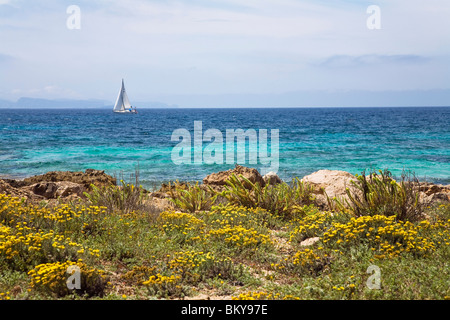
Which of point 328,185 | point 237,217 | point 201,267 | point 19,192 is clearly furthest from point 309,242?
point 19,192

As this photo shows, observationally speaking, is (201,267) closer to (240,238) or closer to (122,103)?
(240,238)

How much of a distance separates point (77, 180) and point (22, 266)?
7173mm

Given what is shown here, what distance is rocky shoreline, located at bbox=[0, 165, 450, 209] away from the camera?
9877mm

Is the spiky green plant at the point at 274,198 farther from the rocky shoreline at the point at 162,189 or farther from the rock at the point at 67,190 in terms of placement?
the rock at the point at 67,190

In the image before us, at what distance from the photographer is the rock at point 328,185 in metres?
10.1

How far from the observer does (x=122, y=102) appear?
107 metres

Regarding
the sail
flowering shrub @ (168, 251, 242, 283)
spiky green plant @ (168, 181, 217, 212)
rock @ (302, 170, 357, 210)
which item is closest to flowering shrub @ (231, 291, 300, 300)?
flowering shrub @ (168, 251, 242, 283)

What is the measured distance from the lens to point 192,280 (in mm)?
5320

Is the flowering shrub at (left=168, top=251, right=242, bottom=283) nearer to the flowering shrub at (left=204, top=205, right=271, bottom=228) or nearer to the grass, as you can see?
the grass

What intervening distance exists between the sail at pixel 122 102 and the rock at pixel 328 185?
10064 cm

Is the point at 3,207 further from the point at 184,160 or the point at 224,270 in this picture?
the point at 184,160

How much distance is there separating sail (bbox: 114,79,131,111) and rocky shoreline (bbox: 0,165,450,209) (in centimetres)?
9790

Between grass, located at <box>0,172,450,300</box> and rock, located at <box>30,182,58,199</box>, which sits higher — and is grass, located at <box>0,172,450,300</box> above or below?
below

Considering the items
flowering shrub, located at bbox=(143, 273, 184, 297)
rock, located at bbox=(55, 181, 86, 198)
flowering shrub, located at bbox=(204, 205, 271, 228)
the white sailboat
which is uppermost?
the white sailboat
